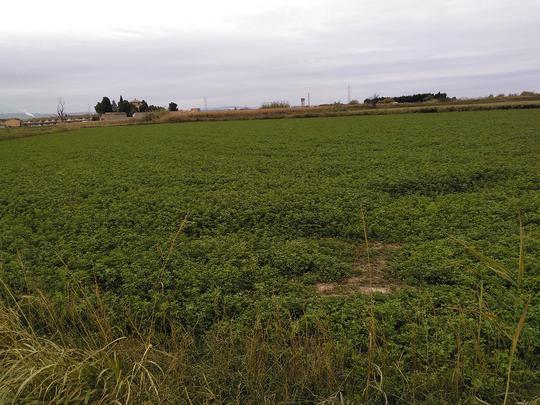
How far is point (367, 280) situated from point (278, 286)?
118 centimetres

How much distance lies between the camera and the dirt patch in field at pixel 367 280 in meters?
4.86

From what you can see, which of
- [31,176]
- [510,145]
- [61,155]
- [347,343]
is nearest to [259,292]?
[347,343]

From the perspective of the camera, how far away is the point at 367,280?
16.9 ft

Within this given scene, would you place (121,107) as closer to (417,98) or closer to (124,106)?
(124,106)

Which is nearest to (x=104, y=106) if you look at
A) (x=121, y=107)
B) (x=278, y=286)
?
(x=121, y=107)

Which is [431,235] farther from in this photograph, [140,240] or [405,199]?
[140,240]

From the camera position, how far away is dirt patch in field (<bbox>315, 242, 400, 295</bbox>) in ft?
15.9

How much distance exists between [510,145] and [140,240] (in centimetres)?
1434

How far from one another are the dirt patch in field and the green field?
33 millimetres

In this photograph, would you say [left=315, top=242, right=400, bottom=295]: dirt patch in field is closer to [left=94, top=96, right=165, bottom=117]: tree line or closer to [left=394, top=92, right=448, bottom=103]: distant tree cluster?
[left=394, top=92, right=448, bottom=103]: distant tree cluster

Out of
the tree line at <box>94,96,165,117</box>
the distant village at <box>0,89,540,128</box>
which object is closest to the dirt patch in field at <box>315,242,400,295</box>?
the distant village at <box>0,89,540,128</box>

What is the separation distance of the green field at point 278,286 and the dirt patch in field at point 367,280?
1.3 inches

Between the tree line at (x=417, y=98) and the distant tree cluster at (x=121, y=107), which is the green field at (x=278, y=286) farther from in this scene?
the distant tree cluster at (x=121, y=107)

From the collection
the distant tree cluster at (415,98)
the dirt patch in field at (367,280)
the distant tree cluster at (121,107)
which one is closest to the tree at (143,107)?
the distant tree cluster at (121,107)
